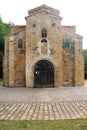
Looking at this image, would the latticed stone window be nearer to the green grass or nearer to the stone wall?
the stone wall

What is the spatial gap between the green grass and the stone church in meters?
18.4

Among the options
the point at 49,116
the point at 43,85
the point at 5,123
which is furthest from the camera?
the point at 43,85

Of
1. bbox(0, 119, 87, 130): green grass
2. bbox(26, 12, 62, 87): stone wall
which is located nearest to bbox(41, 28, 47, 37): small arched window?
bbox(26, 12, 62, 87): stone wall

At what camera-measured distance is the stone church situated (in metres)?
28.5

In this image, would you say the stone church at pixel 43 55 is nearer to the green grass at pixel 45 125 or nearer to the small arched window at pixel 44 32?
the small arched window at pixel 44 32

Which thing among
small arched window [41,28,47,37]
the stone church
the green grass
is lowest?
the green grass

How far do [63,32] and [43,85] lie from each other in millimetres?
6739

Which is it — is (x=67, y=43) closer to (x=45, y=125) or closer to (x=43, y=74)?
(x=43, y=74)

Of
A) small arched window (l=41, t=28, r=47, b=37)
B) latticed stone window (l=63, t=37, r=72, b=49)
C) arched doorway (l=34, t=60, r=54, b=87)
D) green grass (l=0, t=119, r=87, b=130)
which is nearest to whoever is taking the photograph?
green grass (l=0, t=119, r=87, b=130)

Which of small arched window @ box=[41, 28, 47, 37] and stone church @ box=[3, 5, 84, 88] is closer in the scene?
stone church @ box=[3, 5, 84, 88]

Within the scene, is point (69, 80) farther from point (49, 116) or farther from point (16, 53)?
point (49, 116)

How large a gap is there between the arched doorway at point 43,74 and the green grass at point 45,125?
60.0ft

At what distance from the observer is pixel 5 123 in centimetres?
966

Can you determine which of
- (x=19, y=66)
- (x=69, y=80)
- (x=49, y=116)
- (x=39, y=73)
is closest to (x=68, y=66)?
(x=69, y=80)
